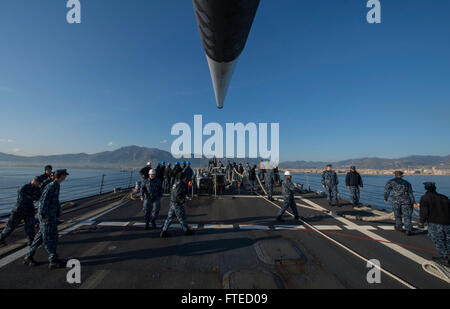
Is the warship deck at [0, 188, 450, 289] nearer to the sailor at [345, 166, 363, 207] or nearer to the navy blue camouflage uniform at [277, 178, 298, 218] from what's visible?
the navy blue camouflage uniform at [277, 178, 298, 218]

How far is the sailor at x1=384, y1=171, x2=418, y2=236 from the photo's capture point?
207 inches

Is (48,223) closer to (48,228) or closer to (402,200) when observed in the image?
(48,228)

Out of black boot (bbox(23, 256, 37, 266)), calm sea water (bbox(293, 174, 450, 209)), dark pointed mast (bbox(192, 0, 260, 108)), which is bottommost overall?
calm sea water (bbox(293, 174, 450, 209))

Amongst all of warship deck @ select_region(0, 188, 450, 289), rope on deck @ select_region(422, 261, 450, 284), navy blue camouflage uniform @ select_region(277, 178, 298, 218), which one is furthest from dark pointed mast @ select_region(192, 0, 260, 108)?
rope on deck @ select_region(422, 261, 450, 284)

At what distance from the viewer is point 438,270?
3.23m

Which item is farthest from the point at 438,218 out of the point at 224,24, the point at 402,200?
the point at 224,24

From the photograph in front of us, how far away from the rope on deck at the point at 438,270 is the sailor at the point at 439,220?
323mm

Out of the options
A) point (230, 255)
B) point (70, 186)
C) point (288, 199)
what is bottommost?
point (70, 186)

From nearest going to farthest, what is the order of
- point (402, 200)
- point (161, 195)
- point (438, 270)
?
point (438, 270) < point (402, 200) < point (161, 195)

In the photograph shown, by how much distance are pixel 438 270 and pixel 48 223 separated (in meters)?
7.48
